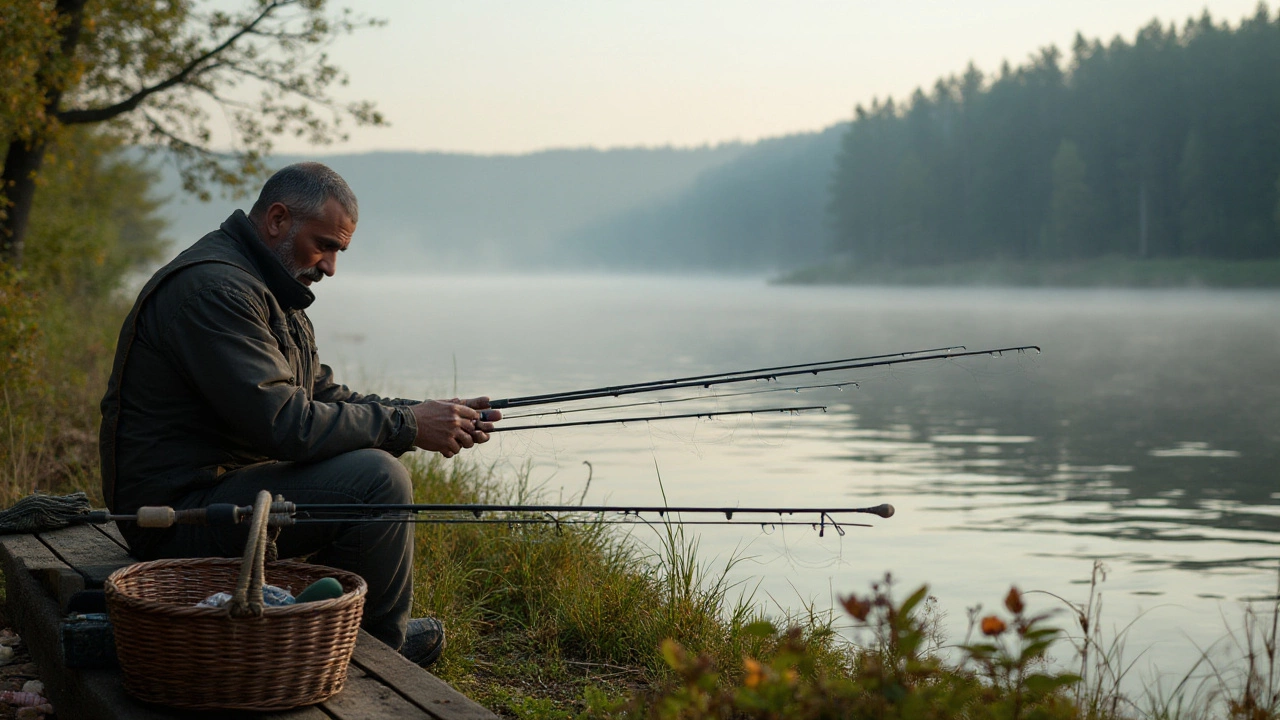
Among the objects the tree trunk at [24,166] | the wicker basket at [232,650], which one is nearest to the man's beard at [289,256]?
the wicker basket at [232,650]

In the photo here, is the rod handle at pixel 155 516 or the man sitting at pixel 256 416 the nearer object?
the rod handle at pixel 155 516

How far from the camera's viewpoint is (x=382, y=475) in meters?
3.31

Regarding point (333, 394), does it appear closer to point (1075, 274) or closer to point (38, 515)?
point (38, 515)

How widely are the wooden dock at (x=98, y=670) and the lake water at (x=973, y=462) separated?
1.38m

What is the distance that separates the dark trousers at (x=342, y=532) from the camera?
3.30 metres

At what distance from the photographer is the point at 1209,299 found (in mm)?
51344

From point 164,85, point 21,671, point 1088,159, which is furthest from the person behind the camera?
point 1088,159

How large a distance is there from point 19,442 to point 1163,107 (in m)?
67.1

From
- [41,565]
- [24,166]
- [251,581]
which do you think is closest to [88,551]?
[41,565]

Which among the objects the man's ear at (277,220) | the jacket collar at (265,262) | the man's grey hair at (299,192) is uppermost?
the man's grey hair at (299,192)

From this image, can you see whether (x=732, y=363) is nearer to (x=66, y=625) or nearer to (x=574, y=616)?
(x=574, y=616)

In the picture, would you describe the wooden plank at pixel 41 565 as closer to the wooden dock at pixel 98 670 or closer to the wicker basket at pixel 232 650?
the wooden dock at pixel 98 670

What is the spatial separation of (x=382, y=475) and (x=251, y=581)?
2.61 feet

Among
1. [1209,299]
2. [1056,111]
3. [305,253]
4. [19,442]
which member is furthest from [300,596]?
[1056,111]
